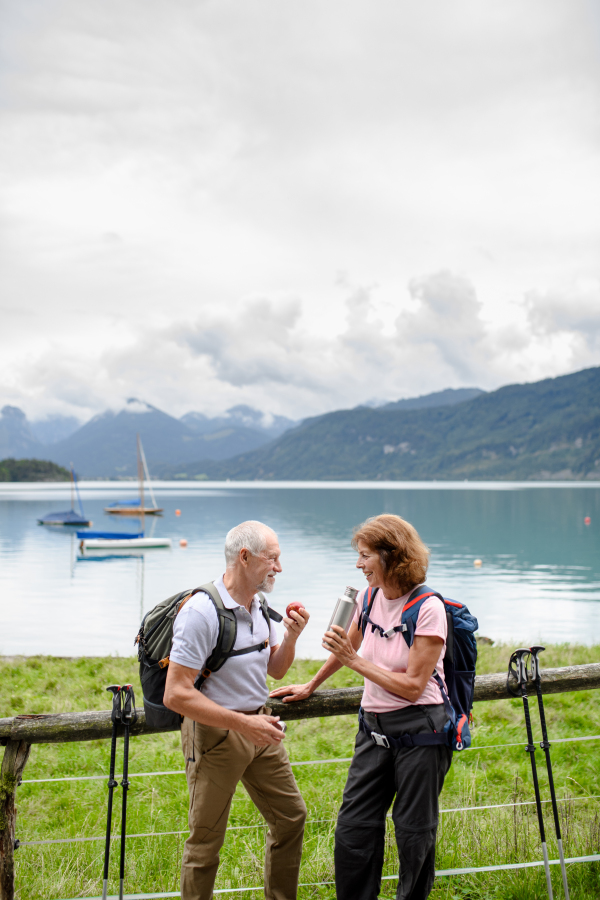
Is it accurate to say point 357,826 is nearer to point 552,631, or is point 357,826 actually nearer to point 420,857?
point 420,857

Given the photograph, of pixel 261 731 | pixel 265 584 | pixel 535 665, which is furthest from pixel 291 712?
pixel 535 665

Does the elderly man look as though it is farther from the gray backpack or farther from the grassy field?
the grassy field

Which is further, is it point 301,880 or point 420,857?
point 301,880

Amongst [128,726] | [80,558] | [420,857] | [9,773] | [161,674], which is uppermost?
[161,674]

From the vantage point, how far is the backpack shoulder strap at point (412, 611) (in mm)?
3428

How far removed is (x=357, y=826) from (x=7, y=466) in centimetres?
21359

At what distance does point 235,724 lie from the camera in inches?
132

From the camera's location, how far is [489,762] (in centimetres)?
781

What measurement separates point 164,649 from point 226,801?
0.91 m

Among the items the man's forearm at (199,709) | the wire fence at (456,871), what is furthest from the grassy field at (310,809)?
the man's forearm at (199,709)

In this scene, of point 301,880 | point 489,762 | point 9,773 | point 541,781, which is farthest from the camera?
point 489,762

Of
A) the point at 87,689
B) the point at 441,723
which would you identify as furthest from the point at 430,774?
the point at 87,689

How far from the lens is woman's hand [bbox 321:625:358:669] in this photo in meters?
3.33

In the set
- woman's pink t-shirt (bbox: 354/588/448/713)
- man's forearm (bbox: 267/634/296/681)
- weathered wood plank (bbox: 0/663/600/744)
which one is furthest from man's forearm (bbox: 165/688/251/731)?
woman's pink t-shirt (bbox: 354/588/448/713)
